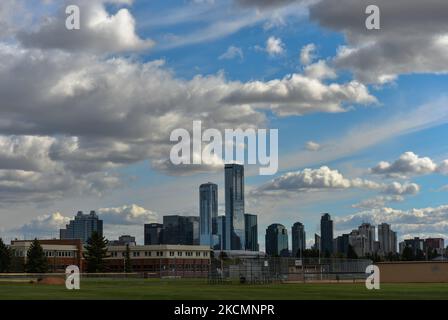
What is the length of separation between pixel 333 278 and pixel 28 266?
3104 inches

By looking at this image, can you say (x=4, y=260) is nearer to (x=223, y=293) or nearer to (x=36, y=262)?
(x=36, y=262)

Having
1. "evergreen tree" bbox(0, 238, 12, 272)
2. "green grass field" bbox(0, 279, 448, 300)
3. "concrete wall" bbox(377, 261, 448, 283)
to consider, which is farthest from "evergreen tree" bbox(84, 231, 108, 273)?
"green grass field" bbox(0, 279, 448, 300)

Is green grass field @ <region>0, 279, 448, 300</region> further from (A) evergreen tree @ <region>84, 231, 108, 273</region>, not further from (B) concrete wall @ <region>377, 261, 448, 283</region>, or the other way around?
(A) evergreen tree @ <region>84, 231, 108, 273</region>

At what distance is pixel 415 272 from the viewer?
4136 inches

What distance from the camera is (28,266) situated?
165 meters

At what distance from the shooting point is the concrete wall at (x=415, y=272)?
104 meters

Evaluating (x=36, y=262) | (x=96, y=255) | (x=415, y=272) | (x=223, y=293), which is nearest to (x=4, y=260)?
(x=36, y=262)

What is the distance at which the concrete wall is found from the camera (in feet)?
340
